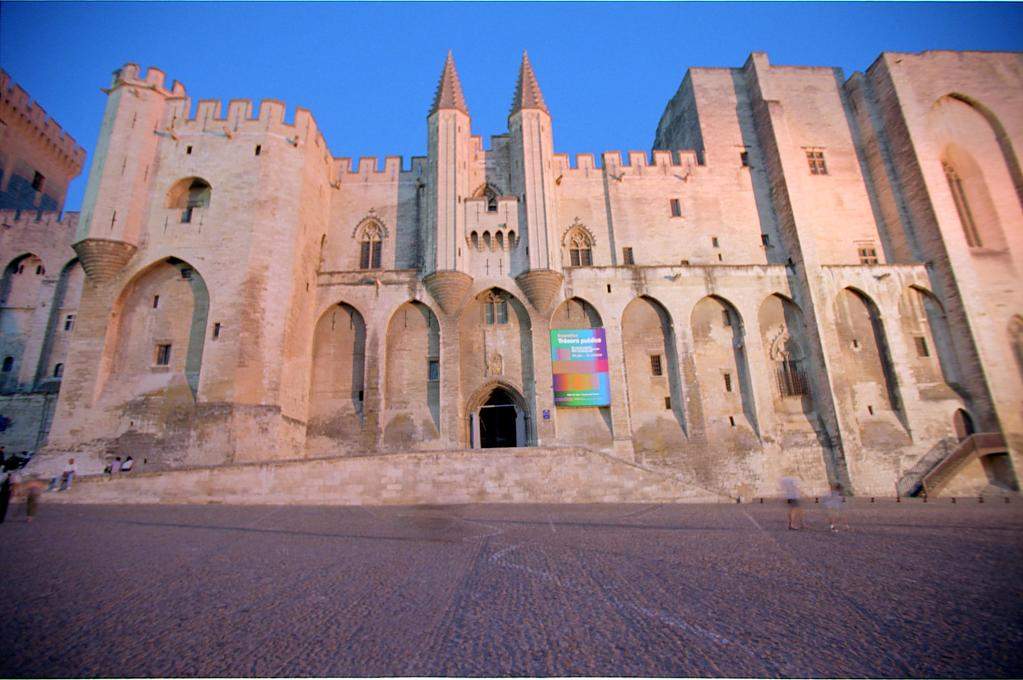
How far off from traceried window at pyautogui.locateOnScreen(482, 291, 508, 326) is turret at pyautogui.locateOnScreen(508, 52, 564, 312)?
1.18 metres

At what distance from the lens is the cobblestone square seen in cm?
305

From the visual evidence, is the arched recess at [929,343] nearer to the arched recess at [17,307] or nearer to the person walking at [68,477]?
the person walking at [68,477]

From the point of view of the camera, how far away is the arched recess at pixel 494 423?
19.2 m

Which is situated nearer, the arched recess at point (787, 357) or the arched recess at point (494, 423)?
the arched recess at point (494, 423)

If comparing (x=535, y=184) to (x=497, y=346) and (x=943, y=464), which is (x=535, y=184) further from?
(x=943, y=464)

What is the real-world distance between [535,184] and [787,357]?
1279cm

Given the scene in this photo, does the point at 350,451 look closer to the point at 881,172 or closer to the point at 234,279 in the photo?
the point at 234,279

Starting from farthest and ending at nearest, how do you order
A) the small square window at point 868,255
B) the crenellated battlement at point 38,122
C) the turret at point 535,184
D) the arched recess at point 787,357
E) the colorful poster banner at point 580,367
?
1. the crenellated battlement at point 38,122
2. the small square window at point 868,255
3. the arched recess at point 787,357
4. the turret at point 535,184
5. the colorful poster banner at point 580,367

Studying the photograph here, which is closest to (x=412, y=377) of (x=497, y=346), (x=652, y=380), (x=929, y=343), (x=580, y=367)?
(x=497, y=346)

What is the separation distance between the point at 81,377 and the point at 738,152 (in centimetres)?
2896

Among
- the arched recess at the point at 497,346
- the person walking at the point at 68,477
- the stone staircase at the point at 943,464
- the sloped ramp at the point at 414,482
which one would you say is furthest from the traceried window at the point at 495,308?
the stone staircase at the point at 943,464

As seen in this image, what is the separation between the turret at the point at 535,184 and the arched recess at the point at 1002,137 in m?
20.2

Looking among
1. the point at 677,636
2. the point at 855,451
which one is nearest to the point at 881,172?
the point at 855,451

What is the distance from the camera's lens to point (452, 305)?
19.5 meters
